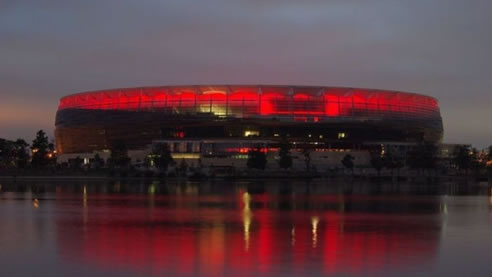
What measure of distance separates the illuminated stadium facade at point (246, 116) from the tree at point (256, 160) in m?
6.82

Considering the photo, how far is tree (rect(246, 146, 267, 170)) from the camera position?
103625 mm

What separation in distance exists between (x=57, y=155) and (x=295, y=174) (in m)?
51.4

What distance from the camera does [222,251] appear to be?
23.0 m

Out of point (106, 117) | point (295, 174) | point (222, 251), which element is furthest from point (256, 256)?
point (106, 117)

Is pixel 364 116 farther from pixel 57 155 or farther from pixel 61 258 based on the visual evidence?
pixel 61 258

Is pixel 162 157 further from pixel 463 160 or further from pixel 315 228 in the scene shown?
pixel 315 228

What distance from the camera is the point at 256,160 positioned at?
104 metres

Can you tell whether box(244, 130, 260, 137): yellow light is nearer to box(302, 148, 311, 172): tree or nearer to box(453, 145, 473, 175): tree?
box(302, 148, 311, 172): tree

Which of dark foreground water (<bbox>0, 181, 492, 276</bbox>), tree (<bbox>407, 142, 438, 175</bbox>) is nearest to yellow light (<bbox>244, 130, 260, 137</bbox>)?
tree (<bbox>407, 142, 438, 175</bbox>)

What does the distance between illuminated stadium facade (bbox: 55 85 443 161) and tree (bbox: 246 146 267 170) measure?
22.4ft

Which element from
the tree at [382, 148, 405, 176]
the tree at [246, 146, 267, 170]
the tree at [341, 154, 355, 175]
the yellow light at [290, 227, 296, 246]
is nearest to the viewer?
A: the yellow light at [290, 227, 296, 246]

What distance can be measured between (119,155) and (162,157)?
13.0m

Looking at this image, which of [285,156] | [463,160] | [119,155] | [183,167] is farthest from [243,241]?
[463,160]

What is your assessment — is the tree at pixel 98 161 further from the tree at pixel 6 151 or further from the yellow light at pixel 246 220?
the yellow light at pixel 246 220
